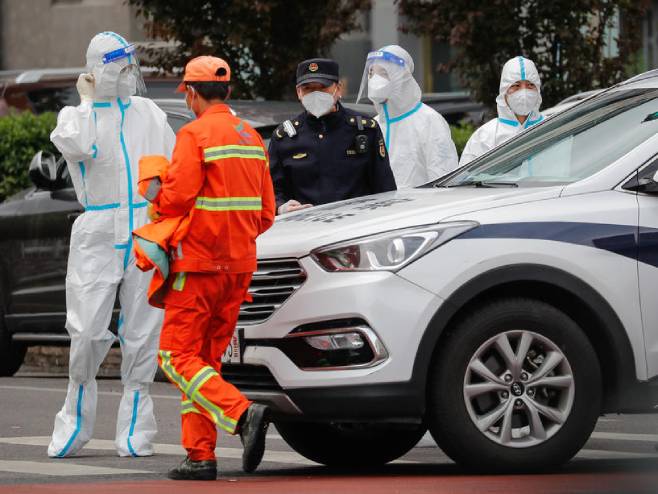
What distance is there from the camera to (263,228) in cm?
797

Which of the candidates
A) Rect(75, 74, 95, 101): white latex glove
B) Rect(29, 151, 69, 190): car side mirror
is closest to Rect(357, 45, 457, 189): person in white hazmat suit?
Rect(75, 74, 95, 101): white latex glove

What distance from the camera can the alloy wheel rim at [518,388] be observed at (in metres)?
7.49

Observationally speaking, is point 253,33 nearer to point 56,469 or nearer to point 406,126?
point 406,126

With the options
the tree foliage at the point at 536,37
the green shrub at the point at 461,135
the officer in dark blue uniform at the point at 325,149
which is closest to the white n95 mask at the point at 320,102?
the officer in dark blue uniform at the point at 325,149

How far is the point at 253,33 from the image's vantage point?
645 inches

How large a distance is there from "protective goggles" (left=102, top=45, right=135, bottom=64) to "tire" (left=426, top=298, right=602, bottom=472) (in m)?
2.59

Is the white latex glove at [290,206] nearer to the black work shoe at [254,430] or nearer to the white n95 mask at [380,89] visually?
the white n95 mask at [380,89]

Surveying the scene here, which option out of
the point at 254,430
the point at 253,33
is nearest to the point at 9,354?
the point at 253,33

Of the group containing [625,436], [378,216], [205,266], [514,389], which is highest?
[378,216]

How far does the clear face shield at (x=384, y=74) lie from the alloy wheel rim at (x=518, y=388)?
3.16m

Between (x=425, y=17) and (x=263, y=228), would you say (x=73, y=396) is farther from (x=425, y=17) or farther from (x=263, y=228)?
(x=425, y=17)

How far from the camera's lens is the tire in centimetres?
746

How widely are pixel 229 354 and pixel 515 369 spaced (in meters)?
1.26

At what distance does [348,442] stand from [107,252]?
155cm
